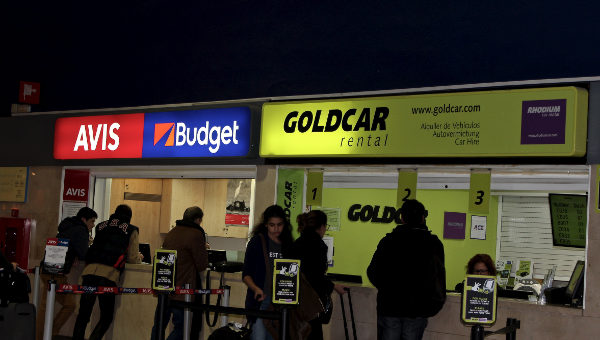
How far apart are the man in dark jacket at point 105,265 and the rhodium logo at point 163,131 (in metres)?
1.04

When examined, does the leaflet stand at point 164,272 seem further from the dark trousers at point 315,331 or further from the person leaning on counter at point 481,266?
the person leaning on counter at point 481,266

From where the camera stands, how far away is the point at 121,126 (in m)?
9.38

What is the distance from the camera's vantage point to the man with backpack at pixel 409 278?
5.82m

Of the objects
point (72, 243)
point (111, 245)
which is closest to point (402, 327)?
point (111, 245)

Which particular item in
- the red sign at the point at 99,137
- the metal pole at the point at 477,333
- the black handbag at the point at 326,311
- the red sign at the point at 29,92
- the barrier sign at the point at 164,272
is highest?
the red sign at the point at 29,92

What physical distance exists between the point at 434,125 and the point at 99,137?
4.35m

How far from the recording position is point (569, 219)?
23.3 feet

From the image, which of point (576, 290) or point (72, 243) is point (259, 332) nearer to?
point (576, 290)

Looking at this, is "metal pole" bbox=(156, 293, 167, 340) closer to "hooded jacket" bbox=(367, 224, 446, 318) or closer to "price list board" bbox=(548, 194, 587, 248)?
"hooded jacket" bbox=(367, 224, 446, 318)

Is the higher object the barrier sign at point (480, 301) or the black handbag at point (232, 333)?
the barrier sign at point (480, 301)

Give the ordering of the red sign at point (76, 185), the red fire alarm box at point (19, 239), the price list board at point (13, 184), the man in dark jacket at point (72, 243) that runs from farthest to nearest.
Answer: the price list board at point (13, 184), the red fire alarm box at point (19, 239), the red sign at point (76, 185), the man in dark jacket at point (72, 243)

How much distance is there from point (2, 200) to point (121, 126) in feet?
7.82

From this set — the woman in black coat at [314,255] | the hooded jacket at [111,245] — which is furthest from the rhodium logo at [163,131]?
the woman in black coat at [314,255]

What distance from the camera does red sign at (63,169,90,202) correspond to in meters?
9.85
